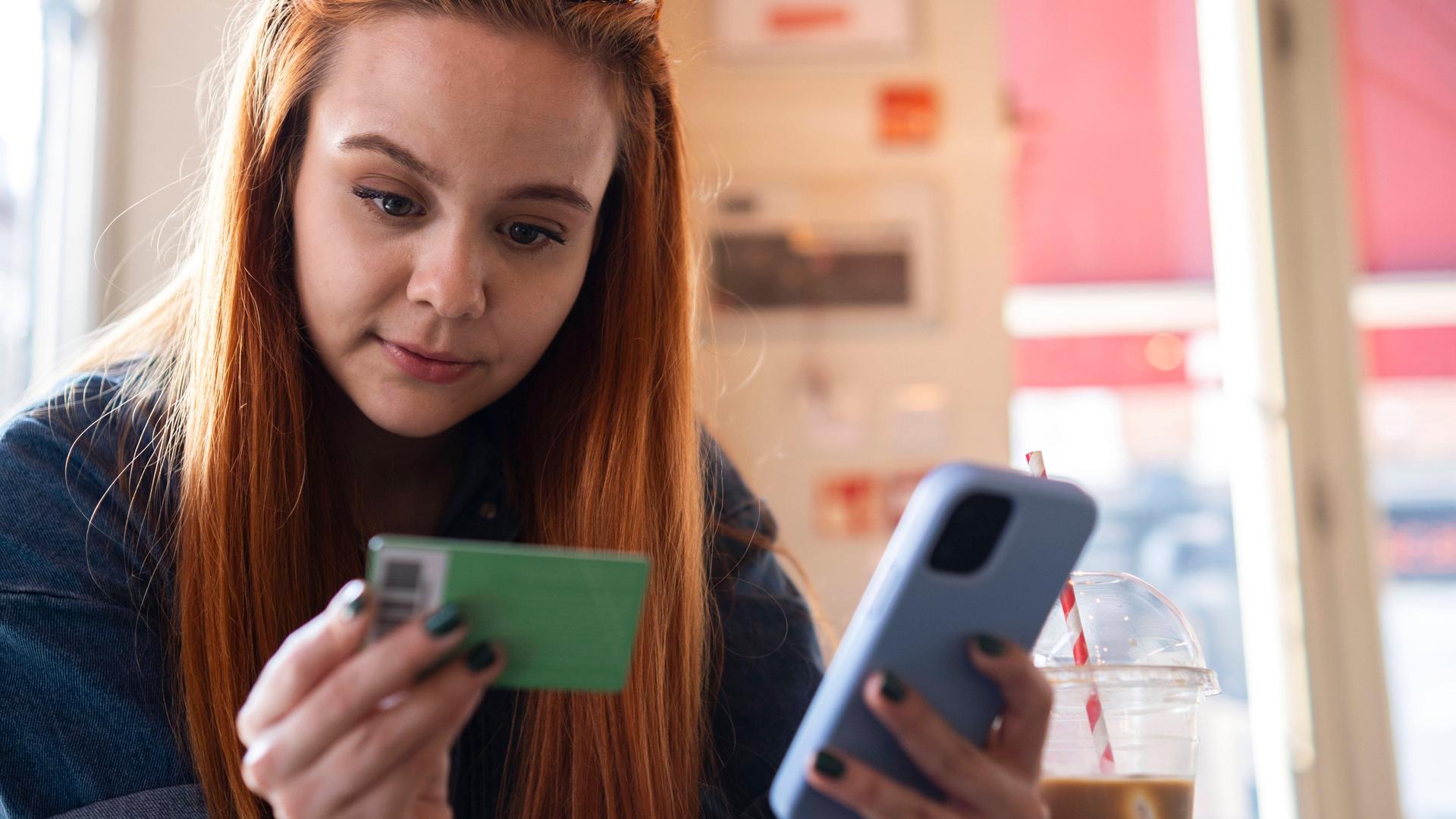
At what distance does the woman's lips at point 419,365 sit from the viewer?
101 cm

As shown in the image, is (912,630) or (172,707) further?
(172,707)

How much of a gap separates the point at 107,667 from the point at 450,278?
367mm

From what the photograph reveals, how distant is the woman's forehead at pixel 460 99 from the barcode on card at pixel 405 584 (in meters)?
0.41

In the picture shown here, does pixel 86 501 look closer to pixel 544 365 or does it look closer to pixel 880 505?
pixel 544 365

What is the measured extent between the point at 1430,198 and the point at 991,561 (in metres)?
2.98

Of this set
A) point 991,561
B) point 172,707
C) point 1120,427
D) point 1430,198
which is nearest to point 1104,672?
point 991,561

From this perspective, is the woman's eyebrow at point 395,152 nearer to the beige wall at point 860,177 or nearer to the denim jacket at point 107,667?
the denim jacket at point 107,667

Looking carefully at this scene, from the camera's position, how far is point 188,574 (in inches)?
38.5

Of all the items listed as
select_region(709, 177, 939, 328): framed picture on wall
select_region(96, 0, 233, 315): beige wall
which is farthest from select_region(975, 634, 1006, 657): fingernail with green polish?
select_region(709, 177, 939, 328): framed picture on wall

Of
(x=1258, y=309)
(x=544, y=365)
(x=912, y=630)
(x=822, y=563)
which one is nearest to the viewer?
(x=912, y=630)

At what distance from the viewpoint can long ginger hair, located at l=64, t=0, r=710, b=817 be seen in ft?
3.29

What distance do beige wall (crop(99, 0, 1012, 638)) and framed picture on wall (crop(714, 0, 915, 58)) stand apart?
3 centimetres

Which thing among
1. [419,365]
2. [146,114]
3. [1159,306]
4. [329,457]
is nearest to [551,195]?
[419,365]

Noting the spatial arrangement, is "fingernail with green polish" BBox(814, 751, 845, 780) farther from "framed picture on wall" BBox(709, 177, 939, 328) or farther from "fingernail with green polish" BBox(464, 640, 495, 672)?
"framed picture on wall" BBox(709, 177, 939, 328)
